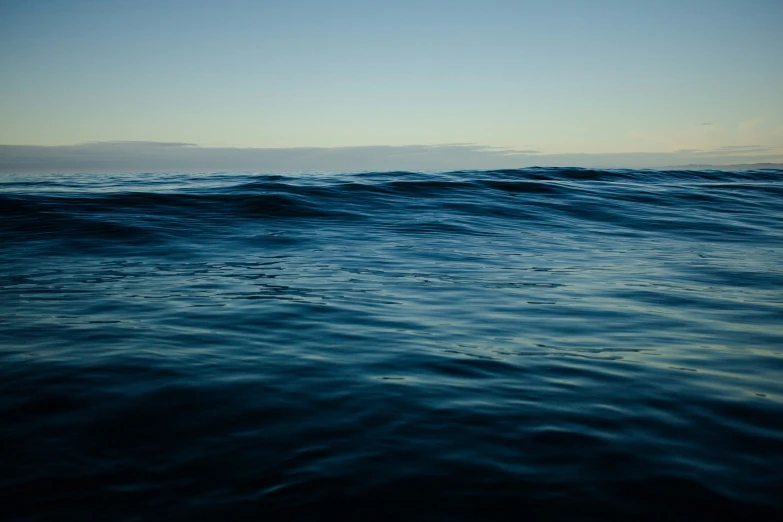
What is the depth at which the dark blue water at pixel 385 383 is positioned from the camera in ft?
8.98

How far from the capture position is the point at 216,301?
6.81 m

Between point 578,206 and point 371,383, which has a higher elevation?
point 578,206

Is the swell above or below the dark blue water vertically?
above

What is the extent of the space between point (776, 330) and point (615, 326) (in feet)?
5.47

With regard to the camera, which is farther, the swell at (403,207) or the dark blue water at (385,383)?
the swell at (403,207)

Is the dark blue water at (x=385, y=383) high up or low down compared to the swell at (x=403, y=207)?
down

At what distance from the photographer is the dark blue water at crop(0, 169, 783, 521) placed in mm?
2736

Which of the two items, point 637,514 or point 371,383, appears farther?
point 371,383

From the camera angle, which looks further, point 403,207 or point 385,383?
point 403,207

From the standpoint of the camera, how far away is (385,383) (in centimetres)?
416

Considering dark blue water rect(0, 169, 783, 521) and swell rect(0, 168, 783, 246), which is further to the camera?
swell rect(0, 168, 783, 246)

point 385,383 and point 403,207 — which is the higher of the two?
point 403,207

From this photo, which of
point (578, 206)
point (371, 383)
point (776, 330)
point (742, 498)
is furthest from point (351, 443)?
point (578, 206)

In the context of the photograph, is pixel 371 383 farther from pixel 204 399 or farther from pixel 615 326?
pixel 615 326
